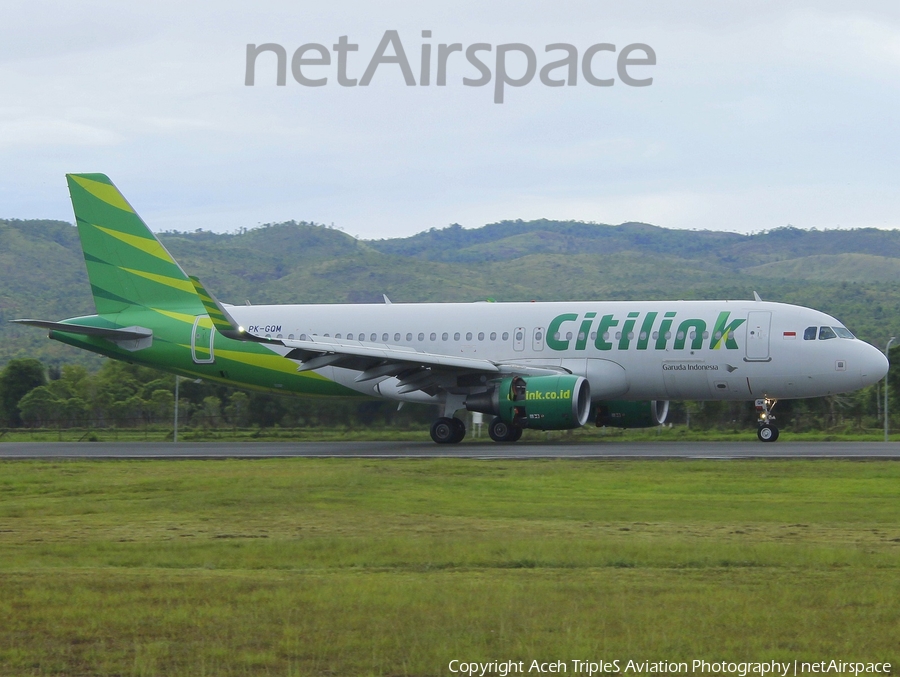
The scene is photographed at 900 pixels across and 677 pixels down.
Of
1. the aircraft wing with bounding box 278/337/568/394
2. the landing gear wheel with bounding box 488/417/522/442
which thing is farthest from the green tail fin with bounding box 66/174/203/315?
the landing gear wheel with bounding box 488/417/522/442

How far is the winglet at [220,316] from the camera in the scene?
29.1 metres

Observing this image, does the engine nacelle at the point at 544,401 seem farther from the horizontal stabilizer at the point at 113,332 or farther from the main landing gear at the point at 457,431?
the horizontal stabilizer at the point at 113,332

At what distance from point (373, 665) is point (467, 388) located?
24.8 m

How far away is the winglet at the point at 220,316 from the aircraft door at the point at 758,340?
13.7 meters

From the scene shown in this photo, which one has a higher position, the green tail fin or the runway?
the green tail fin

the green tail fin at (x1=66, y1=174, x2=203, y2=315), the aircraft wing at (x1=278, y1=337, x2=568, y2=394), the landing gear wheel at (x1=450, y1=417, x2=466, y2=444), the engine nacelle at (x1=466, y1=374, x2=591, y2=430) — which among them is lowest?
the landing gear wheel at (x1=450, y1=417, x2=466, y2=444)

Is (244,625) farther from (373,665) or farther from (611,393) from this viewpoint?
(611,393)

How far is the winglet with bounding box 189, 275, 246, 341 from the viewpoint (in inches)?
1147

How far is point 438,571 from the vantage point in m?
11.5

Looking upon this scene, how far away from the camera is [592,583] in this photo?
34.6 ft

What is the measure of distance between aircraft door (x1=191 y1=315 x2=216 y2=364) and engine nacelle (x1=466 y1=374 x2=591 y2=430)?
10284 mm

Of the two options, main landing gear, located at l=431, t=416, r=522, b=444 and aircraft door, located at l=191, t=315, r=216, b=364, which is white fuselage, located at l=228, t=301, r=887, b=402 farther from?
aircraft door, located at l=191, t=315, r=216, b=364

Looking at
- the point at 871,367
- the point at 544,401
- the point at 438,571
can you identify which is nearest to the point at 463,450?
the point at 544,401

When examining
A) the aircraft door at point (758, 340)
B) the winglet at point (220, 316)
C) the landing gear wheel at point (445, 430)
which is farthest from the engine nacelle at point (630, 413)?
the winglet at point (220, 316)
